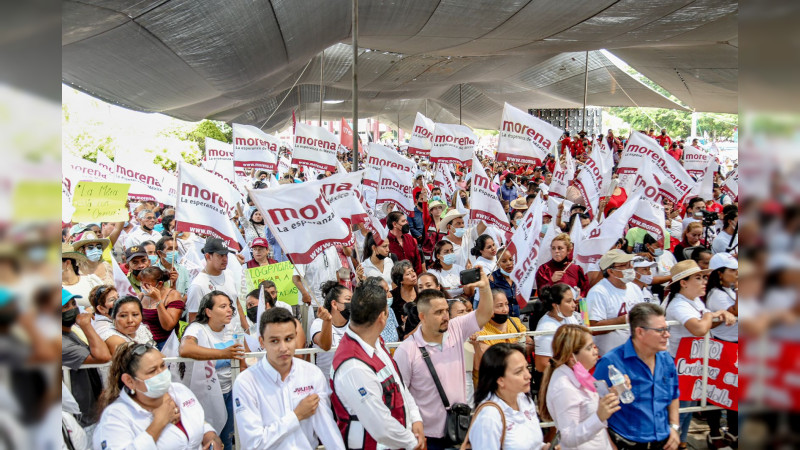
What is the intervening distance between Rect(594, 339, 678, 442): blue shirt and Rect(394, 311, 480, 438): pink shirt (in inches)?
37.6

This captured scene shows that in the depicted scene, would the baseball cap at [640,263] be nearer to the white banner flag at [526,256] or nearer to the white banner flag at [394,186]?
the white banner flag at [526,256]

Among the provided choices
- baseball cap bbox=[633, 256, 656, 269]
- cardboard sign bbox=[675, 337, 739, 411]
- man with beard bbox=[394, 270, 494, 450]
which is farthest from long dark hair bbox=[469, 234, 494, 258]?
man with beard bbox=[394, 270, 494, 450]

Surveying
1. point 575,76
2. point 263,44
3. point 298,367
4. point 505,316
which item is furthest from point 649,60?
point 298,367

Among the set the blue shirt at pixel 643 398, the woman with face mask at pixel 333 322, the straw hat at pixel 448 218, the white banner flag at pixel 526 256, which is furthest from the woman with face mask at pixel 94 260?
the blue shirt at pixel 643 398

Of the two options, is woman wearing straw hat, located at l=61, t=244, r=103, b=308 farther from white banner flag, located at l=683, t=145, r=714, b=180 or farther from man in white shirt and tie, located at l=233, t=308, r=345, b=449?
white banner flag, located at l=683, t=145, r=714, b=180

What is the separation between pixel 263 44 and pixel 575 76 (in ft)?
61.8

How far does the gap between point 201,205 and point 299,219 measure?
1.99 m

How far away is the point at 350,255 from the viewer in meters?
8.50

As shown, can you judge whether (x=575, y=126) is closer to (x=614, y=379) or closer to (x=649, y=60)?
(x=649, y=60)

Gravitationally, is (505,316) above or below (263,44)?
below

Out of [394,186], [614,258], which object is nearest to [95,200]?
[394,186]

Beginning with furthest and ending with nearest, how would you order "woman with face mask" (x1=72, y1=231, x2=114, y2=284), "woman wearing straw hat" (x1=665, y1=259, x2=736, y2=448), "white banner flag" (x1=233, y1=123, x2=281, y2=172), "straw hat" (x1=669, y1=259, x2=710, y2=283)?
"white banner flag" (x1=233, y1=123, x2=281, y2=172) < "woman with face mask" (x1=72, y1=231, x2=114, y2=284) < "straw hat" (x1=669, y1=259, x2=710, y2=283) < "woman wearing straw hat" (x1=665, y1=259, x2=736, y2=448)

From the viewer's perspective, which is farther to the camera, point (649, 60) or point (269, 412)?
point (649, 60)

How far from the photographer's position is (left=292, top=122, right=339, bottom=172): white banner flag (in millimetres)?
14508
